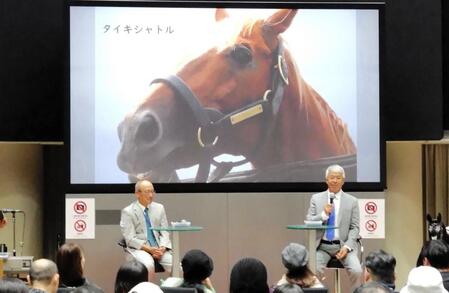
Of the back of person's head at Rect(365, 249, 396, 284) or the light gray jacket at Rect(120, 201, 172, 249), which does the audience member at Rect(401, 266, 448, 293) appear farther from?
the light gray jacket at Rect(120, 201, 172, 249)

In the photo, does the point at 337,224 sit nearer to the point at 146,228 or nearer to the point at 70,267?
the point at 146,228

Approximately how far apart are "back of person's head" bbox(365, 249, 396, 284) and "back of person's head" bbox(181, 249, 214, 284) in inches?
36.3

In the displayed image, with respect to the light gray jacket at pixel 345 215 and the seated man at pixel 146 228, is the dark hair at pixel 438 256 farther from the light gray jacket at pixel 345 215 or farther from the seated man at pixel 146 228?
the seated man at pixel 146 228

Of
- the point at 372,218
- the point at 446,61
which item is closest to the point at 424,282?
the point at 372,218

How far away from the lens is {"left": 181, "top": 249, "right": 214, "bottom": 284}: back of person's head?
17.9 feet

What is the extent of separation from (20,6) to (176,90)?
198 cm

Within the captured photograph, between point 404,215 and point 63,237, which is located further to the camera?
point 404,215

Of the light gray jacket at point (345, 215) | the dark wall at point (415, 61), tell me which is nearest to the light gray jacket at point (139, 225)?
the light gray jacket at point (345, 215)

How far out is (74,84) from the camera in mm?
9070

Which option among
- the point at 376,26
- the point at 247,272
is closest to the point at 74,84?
the point at 376,26

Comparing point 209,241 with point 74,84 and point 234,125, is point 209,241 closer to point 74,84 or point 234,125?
point 234,125

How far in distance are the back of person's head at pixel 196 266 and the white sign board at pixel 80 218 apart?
3690 millimetres

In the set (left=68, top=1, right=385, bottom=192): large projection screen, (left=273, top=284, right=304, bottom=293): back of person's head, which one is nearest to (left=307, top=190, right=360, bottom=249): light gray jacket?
(left=68, top=1, right=385, bottom=192): large projection screen

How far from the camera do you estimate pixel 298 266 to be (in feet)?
A: 18.1
